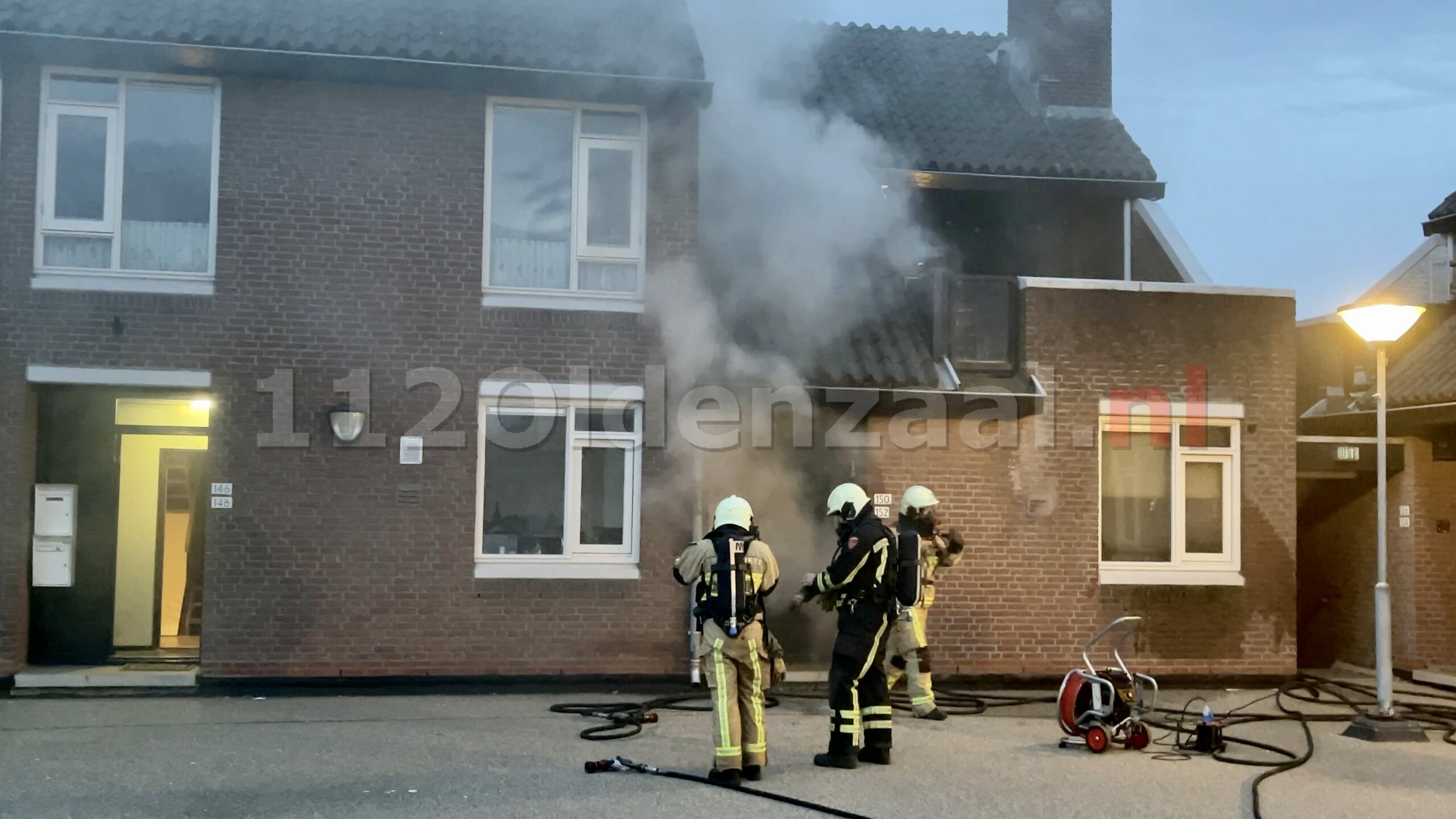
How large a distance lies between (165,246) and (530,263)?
117 inches

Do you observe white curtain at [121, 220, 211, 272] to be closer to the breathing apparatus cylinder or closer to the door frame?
the door frame

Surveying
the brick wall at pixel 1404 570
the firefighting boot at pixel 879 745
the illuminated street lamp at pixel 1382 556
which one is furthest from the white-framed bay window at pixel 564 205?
the brick wall at pixel 1404 570

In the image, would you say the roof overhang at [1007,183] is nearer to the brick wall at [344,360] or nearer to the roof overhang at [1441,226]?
the roof overhang at [1441,226]

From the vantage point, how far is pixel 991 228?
46.0 feet

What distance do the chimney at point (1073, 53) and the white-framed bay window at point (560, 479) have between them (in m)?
6.65

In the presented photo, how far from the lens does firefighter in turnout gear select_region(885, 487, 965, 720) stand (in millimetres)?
10070

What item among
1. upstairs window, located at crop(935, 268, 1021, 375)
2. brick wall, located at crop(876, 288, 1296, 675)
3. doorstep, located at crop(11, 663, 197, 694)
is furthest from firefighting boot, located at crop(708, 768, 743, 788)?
upstairs window, located at crop(935, 268, 1021, 375)

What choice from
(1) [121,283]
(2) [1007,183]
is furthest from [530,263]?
(2) [1007,183]

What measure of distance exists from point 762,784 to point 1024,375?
18.9ft

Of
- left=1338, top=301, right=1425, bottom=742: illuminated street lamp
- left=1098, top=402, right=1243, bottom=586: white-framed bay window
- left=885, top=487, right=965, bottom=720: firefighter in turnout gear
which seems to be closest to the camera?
left=1338, top=301, right=1425, bottom=742: illuminated street lamp

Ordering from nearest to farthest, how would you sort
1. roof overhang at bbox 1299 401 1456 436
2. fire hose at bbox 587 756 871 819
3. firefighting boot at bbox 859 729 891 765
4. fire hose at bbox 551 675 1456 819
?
fire hose at bbox 587 756 871 819 → fire hose at bbox 551 675 1456 819 → firefighting boot at bbox 859 729 891 765 → roof overhang at bbox 1299 401 1456 436

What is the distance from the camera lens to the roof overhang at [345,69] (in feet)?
34.2

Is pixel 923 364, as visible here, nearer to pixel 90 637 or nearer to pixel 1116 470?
pixel 1116 470

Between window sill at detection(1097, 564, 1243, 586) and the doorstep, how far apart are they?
26.1ft
